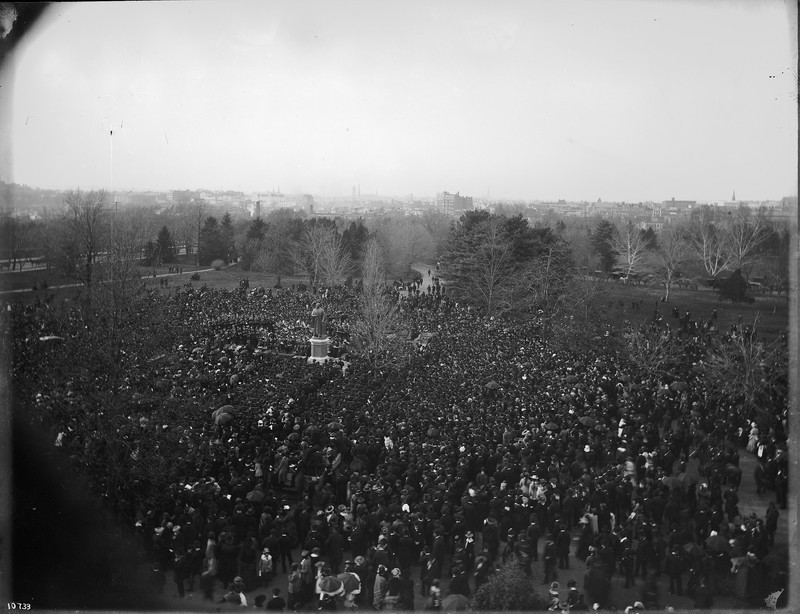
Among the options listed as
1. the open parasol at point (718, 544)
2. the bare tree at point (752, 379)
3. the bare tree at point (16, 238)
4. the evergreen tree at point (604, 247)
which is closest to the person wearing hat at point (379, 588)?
the open parasol at point (718, 544)

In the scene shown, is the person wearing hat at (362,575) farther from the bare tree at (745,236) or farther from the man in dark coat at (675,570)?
the bare tree at (745,236)

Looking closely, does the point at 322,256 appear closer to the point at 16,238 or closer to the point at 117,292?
the point at 16,238

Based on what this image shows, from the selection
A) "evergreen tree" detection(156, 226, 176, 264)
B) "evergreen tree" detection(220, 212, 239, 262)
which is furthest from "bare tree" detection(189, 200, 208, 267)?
"evergreen tree" detection(156, 226, 176, 264)

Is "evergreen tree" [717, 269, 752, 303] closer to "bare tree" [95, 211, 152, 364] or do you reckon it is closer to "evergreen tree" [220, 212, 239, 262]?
"bare tree" [95, 211, 152, 364]

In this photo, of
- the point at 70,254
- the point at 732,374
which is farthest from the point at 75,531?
the point at 70,254

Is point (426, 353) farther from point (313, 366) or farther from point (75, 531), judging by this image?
point (75, 531)

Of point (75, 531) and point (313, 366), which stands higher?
point (313, 366)
